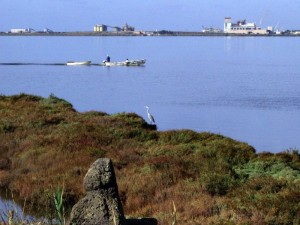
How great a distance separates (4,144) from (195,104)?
32171 millimetres

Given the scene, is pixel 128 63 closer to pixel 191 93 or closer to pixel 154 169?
pixel 191 93

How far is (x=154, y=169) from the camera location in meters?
16.8

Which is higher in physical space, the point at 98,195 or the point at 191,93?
the point at 98,195

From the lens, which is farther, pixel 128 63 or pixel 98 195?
pixel 128 63

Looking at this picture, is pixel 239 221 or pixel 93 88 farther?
pixel 93 88

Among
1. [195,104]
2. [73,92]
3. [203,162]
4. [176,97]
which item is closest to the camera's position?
[203,162]

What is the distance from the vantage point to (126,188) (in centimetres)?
1594

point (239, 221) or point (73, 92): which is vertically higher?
point (239, 221)

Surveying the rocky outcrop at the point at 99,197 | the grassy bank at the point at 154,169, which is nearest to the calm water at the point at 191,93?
the grassy bank at the point at 154,169

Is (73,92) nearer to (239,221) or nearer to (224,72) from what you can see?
(224,72)

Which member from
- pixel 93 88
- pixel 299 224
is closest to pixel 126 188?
pixel 299 224

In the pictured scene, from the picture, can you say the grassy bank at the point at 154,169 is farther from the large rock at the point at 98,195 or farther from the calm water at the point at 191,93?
the calm water at the point at 191,93

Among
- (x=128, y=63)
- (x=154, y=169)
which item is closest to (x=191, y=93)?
(x=128, y=63)

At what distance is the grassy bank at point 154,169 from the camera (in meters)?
12.6
